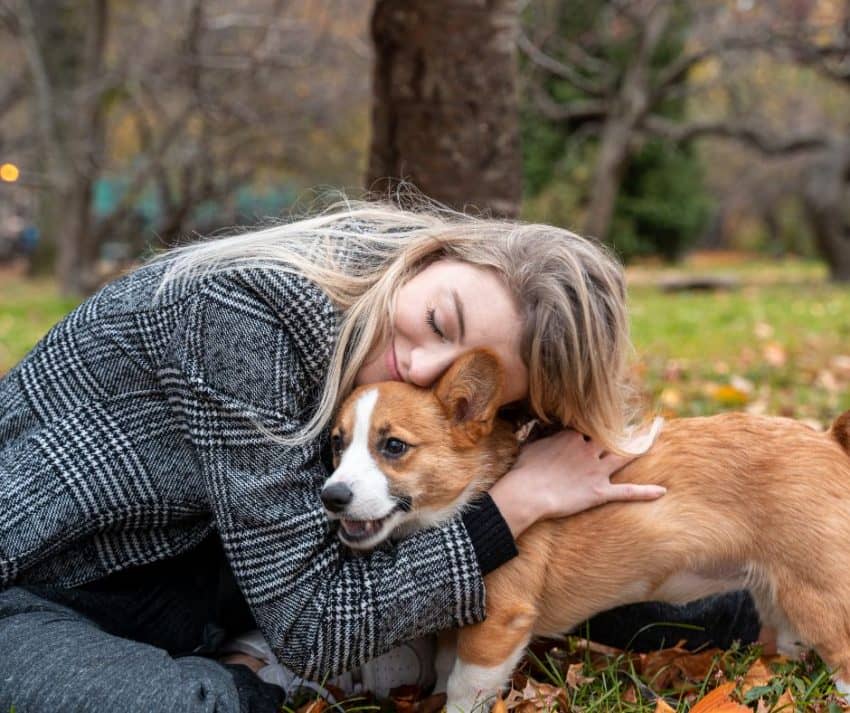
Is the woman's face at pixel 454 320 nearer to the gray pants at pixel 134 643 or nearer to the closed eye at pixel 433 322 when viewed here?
the closed eye at pixel 433 322

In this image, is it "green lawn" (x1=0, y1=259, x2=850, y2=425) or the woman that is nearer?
the woman

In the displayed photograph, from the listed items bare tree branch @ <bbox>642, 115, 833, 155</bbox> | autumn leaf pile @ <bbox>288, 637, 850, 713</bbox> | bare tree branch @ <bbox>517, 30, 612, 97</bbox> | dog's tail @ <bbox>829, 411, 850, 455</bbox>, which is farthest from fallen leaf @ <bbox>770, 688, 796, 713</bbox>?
bare tree branch @ <bbox>642, 115, 833, 155</bbox>

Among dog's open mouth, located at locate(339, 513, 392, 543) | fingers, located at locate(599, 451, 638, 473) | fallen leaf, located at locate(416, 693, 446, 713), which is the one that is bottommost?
fallen leaf, located at locate(416, 693, 446, 713)

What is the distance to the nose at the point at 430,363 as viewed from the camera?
2.59 m

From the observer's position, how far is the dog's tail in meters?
2.73

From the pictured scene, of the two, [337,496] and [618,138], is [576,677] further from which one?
[618,138]

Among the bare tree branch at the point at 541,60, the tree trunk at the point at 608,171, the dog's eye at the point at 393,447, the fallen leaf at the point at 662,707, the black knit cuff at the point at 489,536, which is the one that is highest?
the bare tree branch at the point at 541,60

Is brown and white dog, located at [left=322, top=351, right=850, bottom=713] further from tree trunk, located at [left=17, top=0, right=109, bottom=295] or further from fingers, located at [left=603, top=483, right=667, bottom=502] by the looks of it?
tree trunk, located at [left=17, top=0, right=109, bottom=295]

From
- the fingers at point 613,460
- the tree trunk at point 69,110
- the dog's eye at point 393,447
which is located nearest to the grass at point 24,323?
the tree trunk at point 69,110

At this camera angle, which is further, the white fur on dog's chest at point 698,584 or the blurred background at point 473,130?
the blurred background at point 473,130

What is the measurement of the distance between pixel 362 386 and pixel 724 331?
609cm

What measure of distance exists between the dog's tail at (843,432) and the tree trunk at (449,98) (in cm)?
193

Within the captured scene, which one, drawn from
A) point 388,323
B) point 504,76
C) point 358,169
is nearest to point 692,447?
point 388,323

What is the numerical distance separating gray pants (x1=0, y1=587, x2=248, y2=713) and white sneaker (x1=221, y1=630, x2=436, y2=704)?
1.05ft
